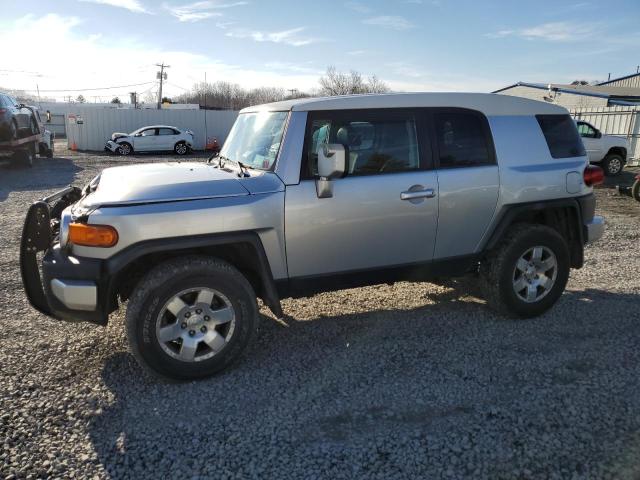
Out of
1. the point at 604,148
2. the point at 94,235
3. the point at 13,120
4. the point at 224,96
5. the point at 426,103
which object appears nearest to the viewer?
the point at 94,235

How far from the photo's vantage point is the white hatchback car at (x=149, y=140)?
81.8 ft

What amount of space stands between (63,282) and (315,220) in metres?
1.70

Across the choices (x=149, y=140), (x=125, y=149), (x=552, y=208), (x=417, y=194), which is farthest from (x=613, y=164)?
(x=125, y=149)

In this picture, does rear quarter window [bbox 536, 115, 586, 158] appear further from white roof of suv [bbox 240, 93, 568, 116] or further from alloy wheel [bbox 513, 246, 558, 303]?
alloy wheel [bbox 513, 246, 558, 303]

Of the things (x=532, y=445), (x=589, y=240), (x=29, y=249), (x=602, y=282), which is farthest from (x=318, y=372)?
(x=602, y=282)

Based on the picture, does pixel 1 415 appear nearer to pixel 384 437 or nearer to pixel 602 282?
pixel 384 437

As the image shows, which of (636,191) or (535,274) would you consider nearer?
(535,274)

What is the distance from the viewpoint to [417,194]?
12.6 feet

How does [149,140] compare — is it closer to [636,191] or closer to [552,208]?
[636,191]

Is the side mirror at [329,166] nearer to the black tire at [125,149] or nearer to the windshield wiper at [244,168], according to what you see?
the windshield wiper at [244,168]

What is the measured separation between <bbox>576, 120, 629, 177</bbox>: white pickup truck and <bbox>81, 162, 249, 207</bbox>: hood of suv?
14.9m

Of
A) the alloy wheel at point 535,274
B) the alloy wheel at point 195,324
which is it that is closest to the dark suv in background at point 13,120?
the alloy wheel at point 195,324

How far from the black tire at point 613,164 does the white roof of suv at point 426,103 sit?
43.7 feet

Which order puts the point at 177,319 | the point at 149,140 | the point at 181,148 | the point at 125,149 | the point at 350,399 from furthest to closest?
the point at 181,148, the point at 125,149, the point at 149,140, the point at 177,319, the point at 350,399
